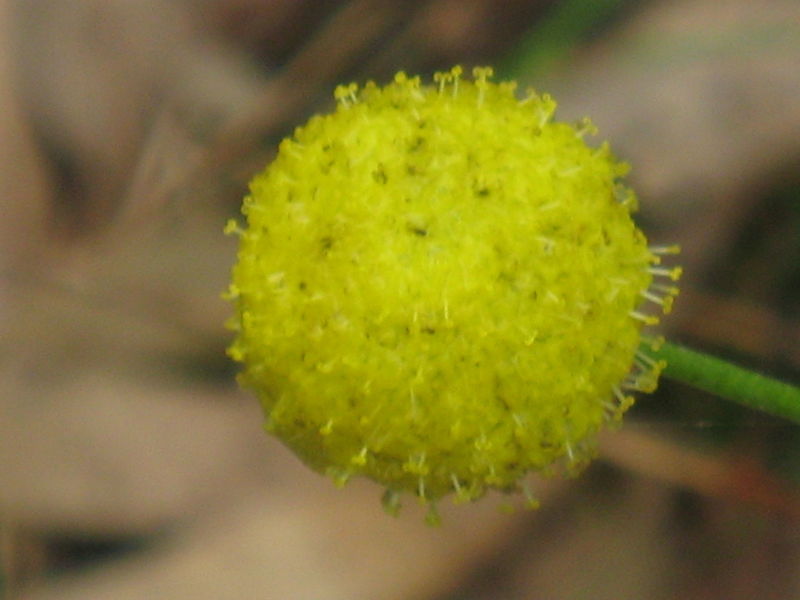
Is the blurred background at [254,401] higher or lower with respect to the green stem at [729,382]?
higher

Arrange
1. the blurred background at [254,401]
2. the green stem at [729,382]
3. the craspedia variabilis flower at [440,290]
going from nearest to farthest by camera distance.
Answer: the craspedia variabilis flower at [440,290], the green stem at [729,382], the blurred background at [254,401]

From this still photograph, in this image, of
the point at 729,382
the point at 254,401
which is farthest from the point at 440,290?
the point at 254,401

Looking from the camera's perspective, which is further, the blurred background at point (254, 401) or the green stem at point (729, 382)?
the blurred background at point (254, 401)

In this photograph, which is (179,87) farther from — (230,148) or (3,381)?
(3,381)

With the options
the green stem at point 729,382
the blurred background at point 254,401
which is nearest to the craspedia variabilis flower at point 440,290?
the green stem at point 729,382

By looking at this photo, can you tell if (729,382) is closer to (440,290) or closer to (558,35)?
(440,290)

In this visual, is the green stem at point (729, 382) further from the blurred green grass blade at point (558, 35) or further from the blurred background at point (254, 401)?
the blurred green grass blade at point (558, 35)

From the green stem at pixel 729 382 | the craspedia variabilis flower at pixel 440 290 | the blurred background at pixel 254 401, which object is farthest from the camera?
the blurred background at pixel 254 401

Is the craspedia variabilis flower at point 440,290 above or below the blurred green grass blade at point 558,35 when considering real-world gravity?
below

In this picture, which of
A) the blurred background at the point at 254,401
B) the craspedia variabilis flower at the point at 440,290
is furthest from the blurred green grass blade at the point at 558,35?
the craspedia variabilis flower at the point at 440,290
